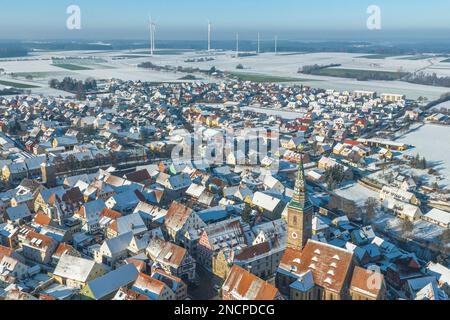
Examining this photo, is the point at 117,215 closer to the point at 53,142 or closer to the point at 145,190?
the point at 145,190

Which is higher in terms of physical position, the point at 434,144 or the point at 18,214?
the point at 434,144

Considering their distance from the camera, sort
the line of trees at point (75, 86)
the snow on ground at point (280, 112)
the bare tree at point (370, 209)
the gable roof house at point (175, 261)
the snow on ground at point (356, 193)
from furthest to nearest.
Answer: the line of trees at point (75, 86) < the snow on ground at point (280, 112) < the snow on ground at point (356, 193) < the bare tree at point (370, 209) < the gable roof house at point (175, 261)

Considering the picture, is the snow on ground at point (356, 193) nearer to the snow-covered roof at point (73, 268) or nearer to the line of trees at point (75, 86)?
the snow-covered roof at point (73, 268)

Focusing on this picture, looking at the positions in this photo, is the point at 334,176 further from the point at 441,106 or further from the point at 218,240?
the point at 441,106

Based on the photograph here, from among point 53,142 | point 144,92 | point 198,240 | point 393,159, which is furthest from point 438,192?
point 144,92

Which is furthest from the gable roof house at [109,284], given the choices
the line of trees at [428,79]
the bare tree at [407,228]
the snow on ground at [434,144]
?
the line of trees at [428,79]

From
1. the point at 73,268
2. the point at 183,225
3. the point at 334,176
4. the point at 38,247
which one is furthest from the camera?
the point at 334,176

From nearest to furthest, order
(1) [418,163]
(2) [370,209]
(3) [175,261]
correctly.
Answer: (3) [175,261]
(2) [370,209]
(1) [418,163]

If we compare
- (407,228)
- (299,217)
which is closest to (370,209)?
(407,228)
